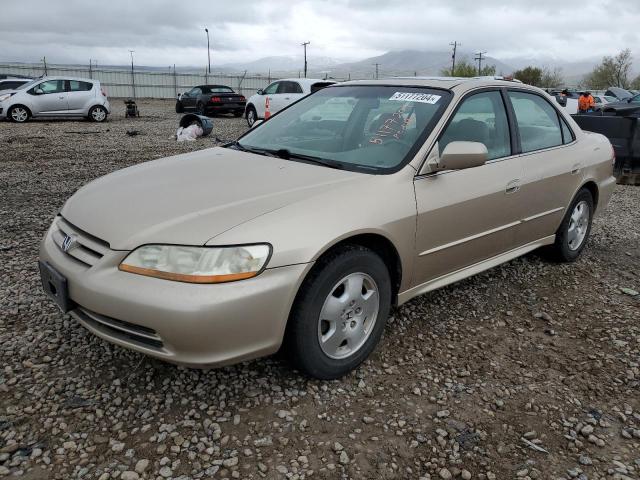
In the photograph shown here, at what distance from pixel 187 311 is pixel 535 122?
309 cm

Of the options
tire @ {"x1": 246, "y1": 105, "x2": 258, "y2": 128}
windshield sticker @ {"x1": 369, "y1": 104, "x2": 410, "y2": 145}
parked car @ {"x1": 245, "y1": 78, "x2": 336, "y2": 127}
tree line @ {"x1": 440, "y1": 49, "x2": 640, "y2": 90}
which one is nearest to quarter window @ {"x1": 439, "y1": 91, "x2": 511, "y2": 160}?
windshield sticker @ {"x1": 369, "y1": 104, "x2": 410, "y2": 145}

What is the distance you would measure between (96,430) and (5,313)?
1499mm

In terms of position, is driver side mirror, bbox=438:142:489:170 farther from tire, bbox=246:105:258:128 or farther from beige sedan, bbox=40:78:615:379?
tire, bbox=246:105:258:128

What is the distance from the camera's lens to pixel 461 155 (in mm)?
2953

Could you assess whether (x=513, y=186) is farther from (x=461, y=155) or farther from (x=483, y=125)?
(x=461, y=155)

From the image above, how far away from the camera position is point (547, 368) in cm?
301

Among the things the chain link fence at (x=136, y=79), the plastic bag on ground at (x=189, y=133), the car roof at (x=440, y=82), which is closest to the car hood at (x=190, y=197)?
the car roof at (x=440, y=82)

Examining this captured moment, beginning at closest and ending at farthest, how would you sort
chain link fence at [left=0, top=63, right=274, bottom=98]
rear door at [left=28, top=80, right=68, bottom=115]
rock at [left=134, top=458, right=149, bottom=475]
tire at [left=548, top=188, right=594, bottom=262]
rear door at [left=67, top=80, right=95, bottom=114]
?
rock at [left=134, top=458, right=149, bottom=475] < tire at [left=548, top=188, right=594, bottom=262] < rear door at [left=28, top=80, right=68, bottom=115] < rear door at [left=67, top=80, right=95, bottom=114] < chain link fence at [left=0, top=63, right=274, bottom=98]

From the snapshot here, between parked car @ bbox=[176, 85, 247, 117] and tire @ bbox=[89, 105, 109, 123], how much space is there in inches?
174

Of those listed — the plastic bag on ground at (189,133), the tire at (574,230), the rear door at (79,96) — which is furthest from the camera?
the rear door at (79,96)

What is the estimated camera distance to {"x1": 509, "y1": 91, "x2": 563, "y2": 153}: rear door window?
12.6 feet

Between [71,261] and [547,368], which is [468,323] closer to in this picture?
[547,368]

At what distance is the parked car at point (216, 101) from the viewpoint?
20.9 meters

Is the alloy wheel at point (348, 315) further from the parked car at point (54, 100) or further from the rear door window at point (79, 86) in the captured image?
the rear door window at point (79, 86)
